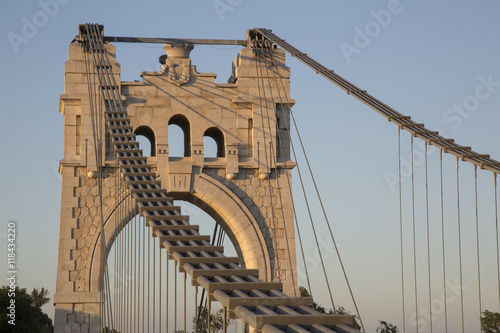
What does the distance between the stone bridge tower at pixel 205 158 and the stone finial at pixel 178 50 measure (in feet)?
0.07

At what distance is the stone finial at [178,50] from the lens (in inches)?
776

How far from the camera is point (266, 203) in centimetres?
1961

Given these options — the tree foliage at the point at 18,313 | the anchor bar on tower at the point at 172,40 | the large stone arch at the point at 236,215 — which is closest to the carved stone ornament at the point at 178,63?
the anchor bar on tower at the point at 172,40

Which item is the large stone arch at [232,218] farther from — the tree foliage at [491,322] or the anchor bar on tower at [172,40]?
the tree foliage at [491,322]

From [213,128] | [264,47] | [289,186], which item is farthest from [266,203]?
[264,47]

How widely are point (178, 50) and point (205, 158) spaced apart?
2.21m

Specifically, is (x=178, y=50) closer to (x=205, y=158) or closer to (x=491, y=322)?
(x=205, y=158)

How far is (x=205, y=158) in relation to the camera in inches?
777

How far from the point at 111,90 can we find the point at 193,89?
2.09 metres

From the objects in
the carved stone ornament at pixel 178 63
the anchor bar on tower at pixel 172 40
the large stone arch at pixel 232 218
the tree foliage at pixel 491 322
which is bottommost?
the tree foliage at pixel 491 322

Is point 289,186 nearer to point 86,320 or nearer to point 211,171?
point 211,171

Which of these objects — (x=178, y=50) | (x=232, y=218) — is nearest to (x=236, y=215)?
(x=232, y=218)

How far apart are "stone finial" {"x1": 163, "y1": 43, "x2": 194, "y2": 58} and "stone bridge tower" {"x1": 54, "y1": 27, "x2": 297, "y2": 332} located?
2cm

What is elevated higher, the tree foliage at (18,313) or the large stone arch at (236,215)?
the large stone arch at (236,215)
